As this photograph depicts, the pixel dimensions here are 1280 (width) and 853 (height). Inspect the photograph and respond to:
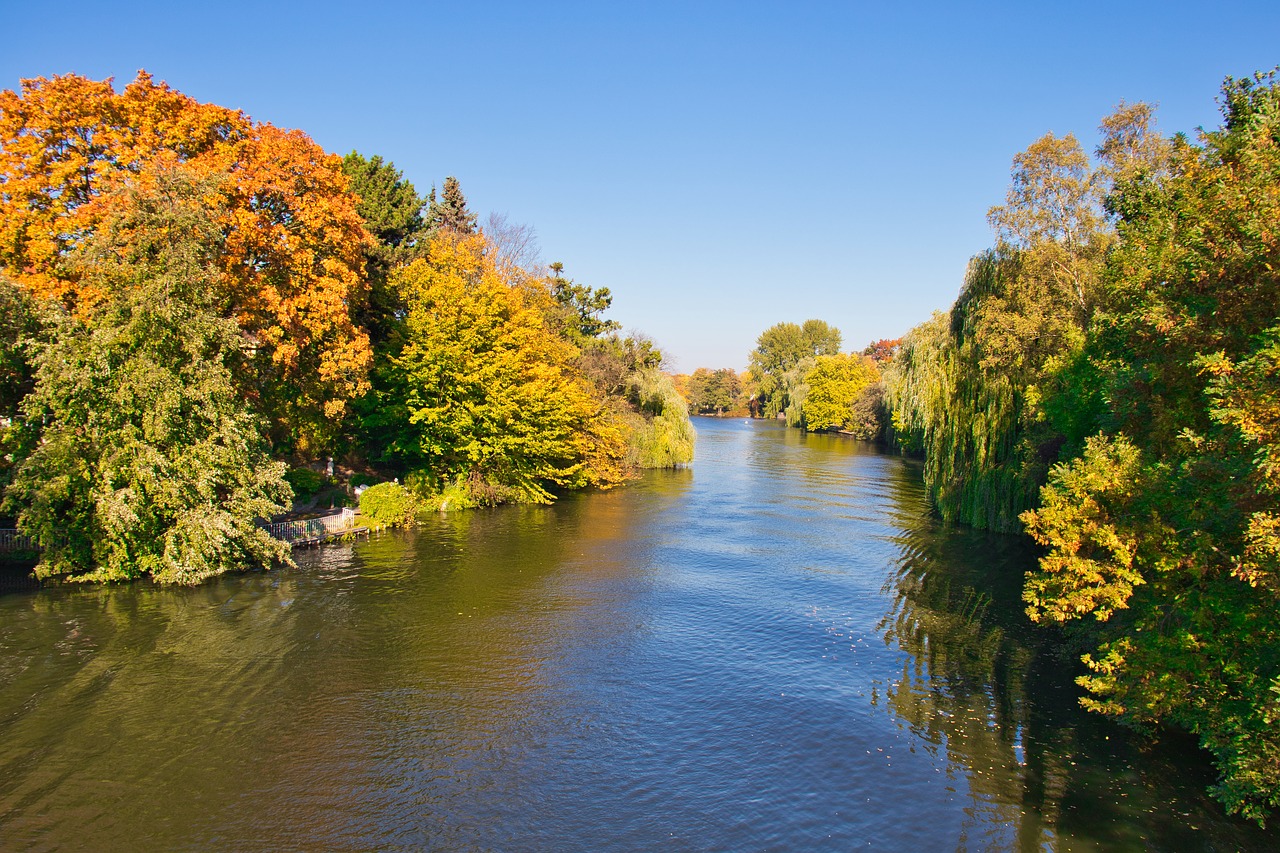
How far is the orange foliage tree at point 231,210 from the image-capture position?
25.8 m

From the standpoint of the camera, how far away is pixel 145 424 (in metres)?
22.9

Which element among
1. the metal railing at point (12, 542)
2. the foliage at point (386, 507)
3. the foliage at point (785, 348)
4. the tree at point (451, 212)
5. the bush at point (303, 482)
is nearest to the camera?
the metal railing at point (12, 542)

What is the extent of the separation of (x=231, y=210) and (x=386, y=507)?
14.8 meters

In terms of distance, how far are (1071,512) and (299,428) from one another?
104 ft

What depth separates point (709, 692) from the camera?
733 inches

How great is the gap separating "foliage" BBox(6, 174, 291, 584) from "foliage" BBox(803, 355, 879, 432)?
94.4 meters

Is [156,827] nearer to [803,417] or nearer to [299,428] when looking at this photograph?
[299,428]

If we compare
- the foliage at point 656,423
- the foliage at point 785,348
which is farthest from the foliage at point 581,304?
the foliage at point 785,348

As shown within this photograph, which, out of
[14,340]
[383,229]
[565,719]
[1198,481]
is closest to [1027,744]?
[1198,481]

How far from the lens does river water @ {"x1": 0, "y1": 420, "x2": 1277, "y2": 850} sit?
13008 mm

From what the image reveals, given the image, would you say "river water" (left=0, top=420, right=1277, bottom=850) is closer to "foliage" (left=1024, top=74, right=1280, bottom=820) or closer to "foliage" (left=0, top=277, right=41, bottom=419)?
"foliage" (left=1024, top=74, right=1280, bottom=820)

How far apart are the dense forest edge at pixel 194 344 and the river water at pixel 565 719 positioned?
118 inches

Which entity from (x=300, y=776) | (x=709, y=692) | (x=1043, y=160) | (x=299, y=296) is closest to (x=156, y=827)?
(x=300, y=776)

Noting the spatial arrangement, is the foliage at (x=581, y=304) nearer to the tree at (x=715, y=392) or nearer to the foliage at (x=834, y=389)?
the foliage at (x=834, y=389)
